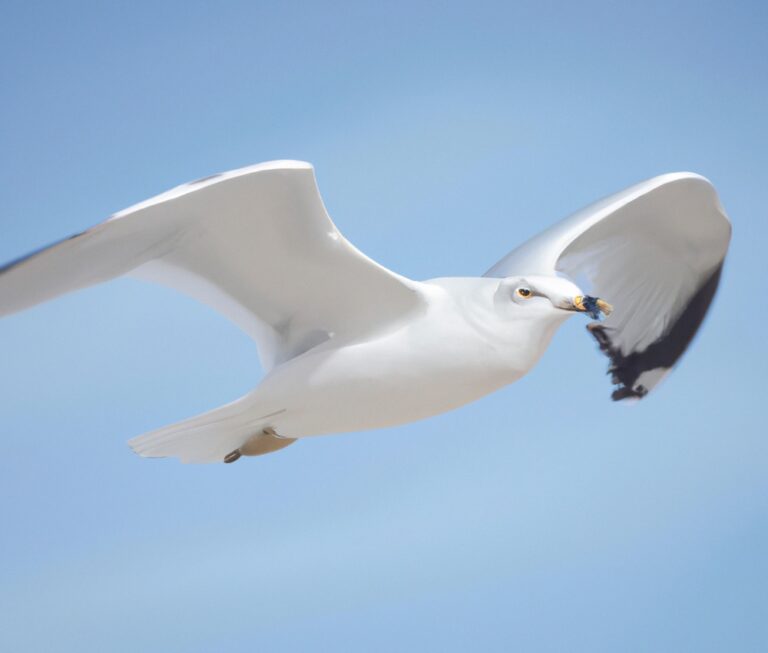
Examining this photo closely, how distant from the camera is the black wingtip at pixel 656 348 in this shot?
397 inches

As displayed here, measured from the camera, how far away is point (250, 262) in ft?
28.0

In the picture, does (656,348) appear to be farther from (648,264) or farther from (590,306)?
(590,306)

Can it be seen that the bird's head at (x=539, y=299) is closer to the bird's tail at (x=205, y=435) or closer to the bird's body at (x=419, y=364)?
the bird's body at (x=419, y=364)

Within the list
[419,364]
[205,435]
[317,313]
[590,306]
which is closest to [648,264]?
[590,306]

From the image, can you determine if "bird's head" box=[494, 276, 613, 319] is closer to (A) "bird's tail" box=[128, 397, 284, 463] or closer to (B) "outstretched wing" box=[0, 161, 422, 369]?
(B) "outstretched wing" box=[0, 161, 422, 369]

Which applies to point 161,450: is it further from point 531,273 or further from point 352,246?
point 531,273

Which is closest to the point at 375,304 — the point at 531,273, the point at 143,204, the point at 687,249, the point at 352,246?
the point at 352,246

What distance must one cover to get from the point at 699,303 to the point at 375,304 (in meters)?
2.70

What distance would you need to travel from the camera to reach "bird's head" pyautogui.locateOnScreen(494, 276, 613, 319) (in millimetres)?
8531

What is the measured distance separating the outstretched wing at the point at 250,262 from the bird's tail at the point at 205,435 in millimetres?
369

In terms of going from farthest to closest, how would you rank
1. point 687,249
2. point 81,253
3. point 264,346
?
point 687,249, point 264,346, point 81,253

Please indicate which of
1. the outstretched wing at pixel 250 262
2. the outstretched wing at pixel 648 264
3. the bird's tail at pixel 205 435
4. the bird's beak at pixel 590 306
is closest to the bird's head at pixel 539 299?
the bird's beak at pixel 590 306

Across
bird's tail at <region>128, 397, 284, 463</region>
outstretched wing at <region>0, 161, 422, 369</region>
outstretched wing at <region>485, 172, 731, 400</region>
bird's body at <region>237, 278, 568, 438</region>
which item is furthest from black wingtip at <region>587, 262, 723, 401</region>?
bird's tail at <region>128, 397, 284, 463</region>

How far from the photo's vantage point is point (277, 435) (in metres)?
8.95
